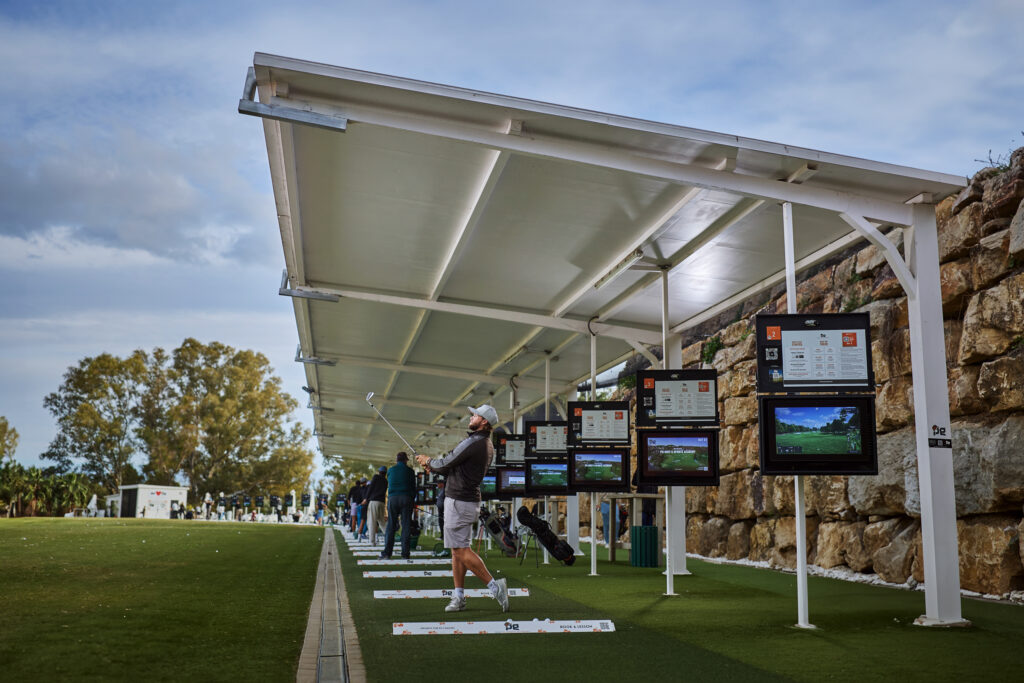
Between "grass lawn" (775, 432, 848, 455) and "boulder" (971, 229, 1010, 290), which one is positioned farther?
"boulder" (971, 229, 1010, 290)

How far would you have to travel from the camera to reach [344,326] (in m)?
18.1

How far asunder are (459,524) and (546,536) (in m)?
5.87

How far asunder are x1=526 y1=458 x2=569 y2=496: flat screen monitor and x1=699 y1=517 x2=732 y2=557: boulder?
3152 millimetres

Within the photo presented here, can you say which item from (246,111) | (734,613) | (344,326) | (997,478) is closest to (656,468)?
(734,613)

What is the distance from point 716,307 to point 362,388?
14.7 m

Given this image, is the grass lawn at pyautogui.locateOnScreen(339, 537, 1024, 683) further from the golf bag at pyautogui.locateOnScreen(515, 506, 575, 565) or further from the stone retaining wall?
the golf bag at pyautogui.locateOnScreen(515, 506, 575, 565)

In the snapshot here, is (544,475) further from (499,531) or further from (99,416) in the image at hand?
(99,416)

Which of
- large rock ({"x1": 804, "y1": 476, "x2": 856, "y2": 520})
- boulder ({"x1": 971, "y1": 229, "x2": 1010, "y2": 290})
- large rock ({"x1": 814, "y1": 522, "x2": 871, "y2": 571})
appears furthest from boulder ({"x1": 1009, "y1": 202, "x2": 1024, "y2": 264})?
large rock ({"x1": 814, "y1": 522, "x2": 871, "y2": 571})

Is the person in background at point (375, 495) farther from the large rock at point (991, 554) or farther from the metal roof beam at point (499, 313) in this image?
the large rock at point (991, 554)

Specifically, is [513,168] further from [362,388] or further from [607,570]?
[362,388]

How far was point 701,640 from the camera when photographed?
6621 mm

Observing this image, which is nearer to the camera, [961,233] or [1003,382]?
[1003,382]

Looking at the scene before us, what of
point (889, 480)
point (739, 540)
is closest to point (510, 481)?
point (739, 540)

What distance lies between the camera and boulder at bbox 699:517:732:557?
17.4 metres
